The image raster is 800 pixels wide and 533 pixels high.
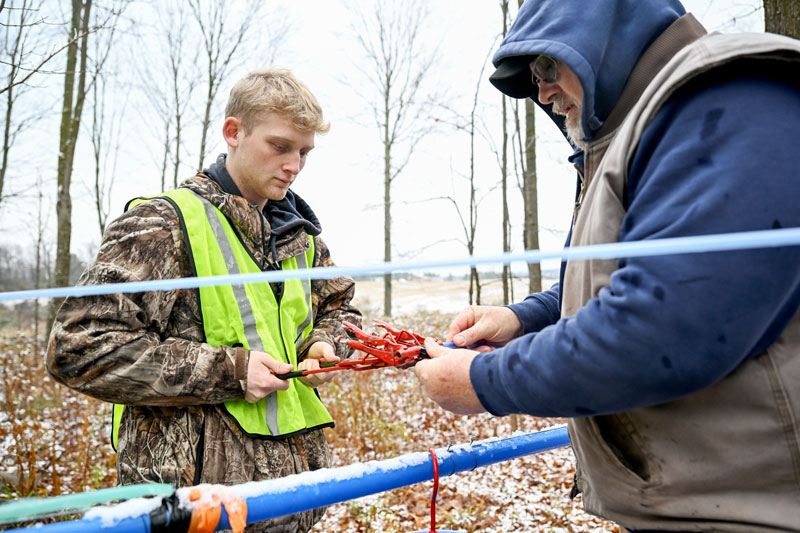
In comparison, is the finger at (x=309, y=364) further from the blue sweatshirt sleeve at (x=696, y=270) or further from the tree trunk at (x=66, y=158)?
the tree trunk at (x=66, y=158)

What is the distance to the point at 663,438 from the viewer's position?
3.63 ft

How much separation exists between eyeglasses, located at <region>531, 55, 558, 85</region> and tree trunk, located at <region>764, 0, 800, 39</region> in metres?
2.87

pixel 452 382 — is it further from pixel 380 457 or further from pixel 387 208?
pixel 387 208

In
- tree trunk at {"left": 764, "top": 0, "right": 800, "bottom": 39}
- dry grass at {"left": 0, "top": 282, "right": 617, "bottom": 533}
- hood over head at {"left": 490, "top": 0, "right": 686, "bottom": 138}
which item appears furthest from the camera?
dry grass at {"left": 0, "top": 282, "right": 617, "bottom": 533}

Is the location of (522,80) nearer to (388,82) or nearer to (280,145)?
(280,145)

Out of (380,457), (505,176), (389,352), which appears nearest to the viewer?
(389,352)

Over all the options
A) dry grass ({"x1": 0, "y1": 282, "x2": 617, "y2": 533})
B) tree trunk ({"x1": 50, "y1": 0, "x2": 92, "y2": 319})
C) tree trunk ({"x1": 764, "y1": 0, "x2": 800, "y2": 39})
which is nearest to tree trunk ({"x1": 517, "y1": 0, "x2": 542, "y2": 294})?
dry grass ({"x1": 0, "y1": 282, "x2": 617, "y2": 533})

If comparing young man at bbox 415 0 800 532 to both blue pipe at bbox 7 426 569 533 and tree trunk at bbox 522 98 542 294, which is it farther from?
tree trunk at bbox 522 98 542 294

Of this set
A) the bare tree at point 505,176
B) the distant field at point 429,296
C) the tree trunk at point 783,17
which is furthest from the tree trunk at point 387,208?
the tree trunk at point 783,17

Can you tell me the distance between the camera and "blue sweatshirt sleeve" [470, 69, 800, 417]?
2.96 ft

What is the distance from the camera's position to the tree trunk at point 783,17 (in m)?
3.29

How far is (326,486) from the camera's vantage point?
1417 mm

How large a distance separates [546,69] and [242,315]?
1.38 metres

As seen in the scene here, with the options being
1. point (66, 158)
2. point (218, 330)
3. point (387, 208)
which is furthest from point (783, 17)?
point (387, 208)
